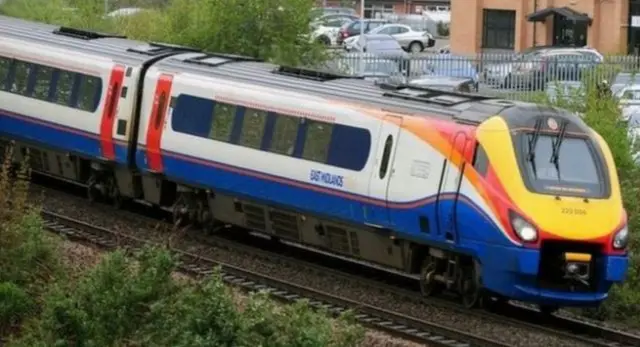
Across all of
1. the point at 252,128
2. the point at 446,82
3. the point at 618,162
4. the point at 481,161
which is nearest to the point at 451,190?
the point at 481,161

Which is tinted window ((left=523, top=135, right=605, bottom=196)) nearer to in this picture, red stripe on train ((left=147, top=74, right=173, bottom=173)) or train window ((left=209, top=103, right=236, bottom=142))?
train window ((left=209, top=103, right=236, bottom=142))

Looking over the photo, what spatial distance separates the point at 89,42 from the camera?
24.8m

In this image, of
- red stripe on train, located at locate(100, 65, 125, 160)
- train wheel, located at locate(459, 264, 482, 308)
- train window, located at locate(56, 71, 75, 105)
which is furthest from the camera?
train window, located at locate(56, 71, 75, 105)

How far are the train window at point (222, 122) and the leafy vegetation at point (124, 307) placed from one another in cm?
363

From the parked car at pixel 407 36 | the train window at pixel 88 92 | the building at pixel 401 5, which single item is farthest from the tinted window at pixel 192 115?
the building at pixel 401 5

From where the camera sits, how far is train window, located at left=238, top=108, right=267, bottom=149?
20141mm

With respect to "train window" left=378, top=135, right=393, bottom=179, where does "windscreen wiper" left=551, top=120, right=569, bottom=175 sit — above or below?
above

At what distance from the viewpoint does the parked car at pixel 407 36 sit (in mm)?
65875

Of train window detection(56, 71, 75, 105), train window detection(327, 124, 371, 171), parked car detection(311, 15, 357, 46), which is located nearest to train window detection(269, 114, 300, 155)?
train window detection(327, 124, 371, 171)

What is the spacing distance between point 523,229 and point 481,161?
993 millimetres

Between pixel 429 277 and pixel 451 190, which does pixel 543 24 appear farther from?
pixel 451 190

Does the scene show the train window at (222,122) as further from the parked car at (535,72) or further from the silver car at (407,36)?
the silver car at (407,36)

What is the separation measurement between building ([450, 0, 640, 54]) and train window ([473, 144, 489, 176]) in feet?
134

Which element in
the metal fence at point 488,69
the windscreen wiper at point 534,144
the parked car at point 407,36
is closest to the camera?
Result: the windscreen wiper at point 534,144
